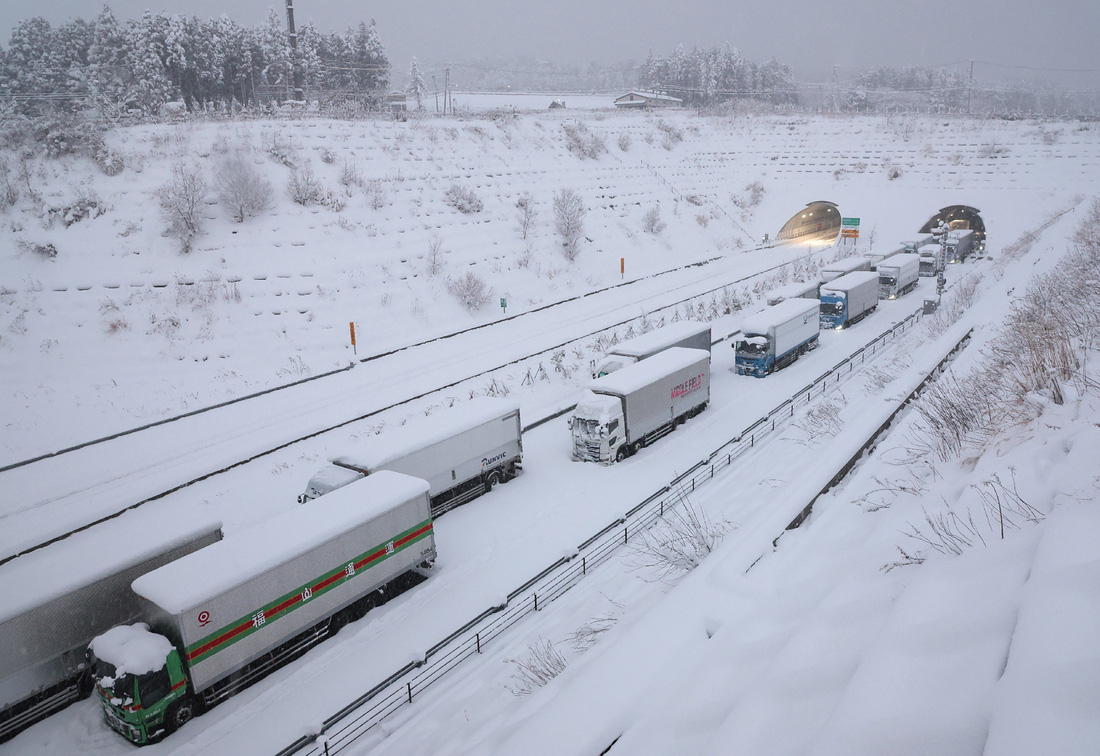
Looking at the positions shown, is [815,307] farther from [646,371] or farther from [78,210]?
[78,210]

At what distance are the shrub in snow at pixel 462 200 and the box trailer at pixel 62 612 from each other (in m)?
38.1

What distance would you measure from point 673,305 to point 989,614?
39224 mm

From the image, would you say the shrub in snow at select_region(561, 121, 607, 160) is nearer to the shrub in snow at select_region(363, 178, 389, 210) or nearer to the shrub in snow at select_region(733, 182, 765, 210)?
the shrub in snow at select_region(733, 182, 765, 210)

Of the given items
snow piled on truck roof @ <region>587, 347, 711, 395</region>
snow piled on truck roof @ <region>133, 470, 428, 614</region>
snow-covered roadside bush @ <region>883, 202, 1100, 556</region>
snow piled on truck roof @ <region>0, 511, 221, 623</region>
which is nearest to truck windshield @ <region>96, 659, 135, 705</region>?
snow piled on truck roof @ <region>133, 470, 428, 614</region>

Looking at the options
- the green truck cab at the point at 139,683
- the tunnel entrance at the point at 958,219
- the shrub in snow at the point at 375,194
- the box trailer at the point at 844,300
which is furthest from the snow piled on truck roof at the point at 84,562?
the tunnel entrance at the point at 958,219

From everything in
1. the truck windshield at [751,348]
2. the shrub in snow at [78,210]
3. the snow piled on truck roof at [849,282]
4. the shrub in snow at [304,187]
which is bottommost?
the truck windshield at [751,348]

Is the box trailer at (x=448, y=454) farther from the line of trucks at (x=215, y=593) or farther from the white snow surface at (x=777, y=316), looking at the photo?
the white snow surface at (x=777, y=316)

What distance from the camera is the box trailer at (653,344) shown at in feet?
89.3

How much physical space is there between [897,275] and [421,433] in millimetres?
39972

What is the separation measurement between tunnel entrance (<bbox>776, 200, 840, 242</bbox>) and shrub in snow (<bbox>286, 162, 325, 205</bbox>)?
46564mm

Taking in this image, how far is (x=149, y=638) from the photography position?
1212 centimetres

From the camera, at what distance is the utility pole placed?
6888 centimetres

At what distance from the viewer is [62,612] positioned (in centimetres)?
1295

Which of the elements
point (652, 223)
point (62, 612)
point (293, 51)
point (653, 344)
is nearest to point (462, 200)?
point (652, 223)
